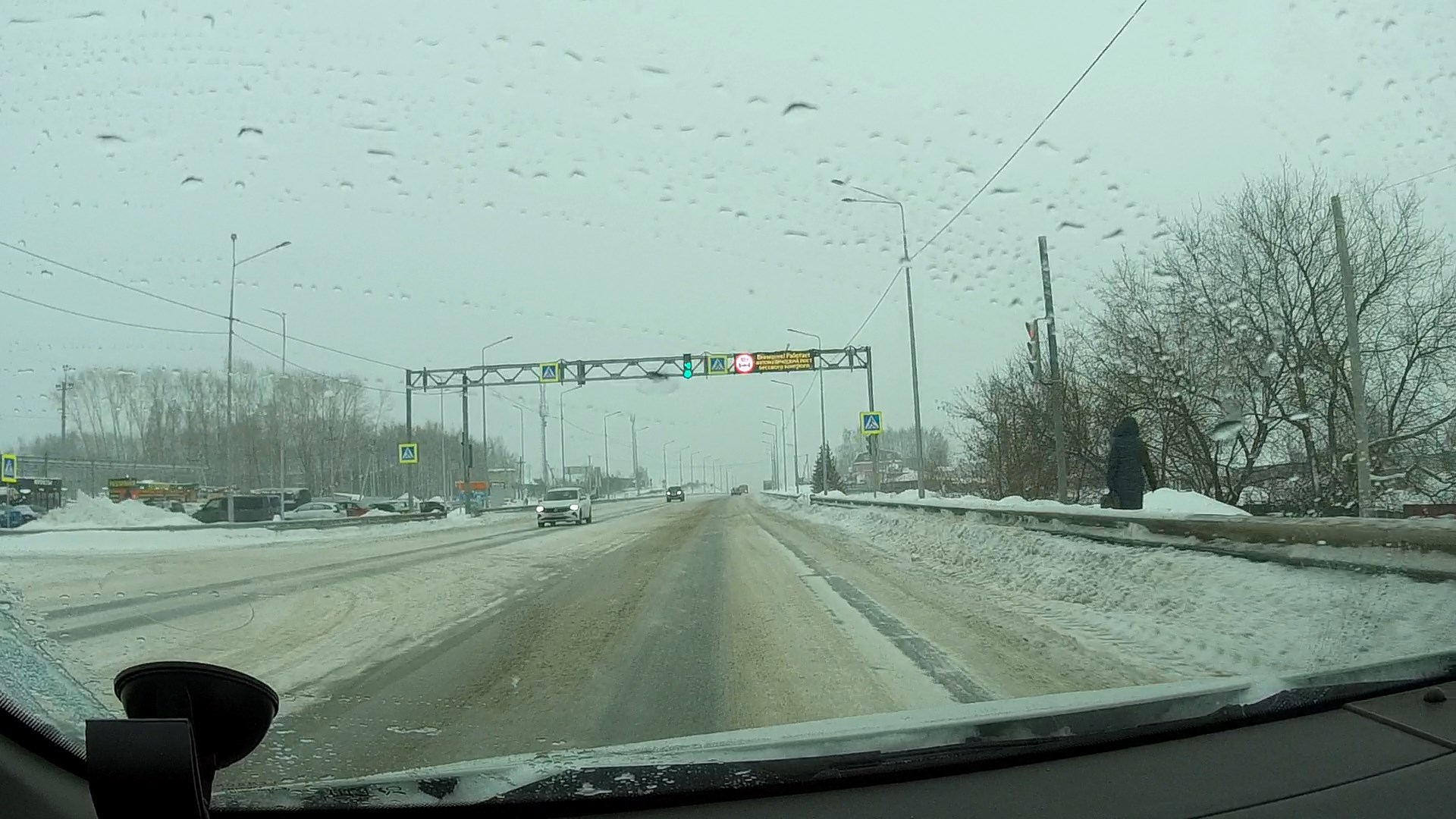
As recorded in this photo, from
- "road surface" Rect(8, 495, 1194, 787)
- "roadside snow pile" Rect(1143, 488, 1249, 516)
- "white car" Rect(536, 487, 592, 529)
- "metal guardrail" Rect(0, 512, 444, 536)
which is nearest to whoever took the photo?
"road surface" Rect(8, 495, 1194, 787)

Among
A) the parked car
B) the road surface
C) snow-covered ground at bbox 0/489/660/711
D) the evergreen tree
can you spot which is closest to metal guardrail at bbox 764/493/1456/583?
the road surface

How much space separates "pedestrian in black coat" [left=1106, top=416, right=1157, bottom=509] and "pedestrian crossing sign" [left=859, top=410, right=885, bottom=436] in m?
23.3

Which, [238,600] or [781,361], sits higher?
[781,361]

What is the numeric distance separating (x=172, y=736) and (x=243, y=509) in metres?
29.3

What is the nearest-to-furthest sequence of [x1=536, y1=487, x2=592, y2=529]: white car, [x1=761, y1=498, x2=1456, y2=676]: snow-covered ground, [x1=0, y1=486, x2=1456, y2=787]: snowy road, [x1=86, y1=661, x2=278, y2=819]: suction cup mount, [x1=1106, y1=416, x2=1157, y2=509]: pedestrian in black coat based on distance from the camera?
[x1=86, y1=661, x2=278, y2=819]: suction cup mount, [x1=0, y1=486, x2=1456, y2=787]: snowy road, [x1=761, y1=498, x2=1456, y2=676]: snow-covered ground, [x1=1106, y1=416, x2=1157, y2=509]: pedestrian in black coat, [x1=536, y1=487, x2=592, y2=529]: white car

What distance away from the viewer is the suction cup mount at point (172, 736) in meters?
2.39

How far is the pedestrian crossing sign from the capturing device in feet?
133

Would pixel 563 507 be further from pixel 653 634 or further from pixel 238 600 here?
pixel 653 634

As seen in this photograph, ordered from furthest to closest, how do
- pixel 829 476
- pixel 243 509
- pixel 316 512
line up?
pixel 829 476 → pixel 316 512 → pixel 243 509

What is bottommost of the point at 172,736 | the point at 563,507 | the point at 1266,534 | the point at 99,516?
the point at 563,507

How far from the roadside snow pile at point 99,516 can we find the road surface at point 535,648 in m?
0.39

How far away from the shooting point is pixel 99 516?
1018 cm

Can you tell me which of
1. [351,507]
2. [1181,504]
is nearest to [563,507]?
[351,507]

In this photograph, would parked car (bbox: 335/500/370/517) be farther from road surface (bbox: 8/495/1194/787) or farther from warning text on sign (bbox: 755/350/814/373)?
road surface (bbox: 8/495/1194/787)
